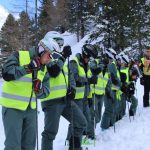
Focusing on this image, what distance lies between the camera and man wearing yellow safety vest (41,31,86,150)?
23.1 feet

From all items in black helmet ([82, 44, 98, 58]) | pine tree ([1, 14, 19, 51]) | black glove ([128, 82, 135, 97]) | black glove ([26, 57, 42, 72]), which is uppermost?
pine tree ([1, 14, 19, 51])

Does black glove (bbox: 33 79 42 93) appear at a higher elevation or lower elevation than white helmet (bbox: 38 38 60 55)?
lower

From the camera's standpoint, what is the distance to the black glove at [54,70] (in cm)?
700

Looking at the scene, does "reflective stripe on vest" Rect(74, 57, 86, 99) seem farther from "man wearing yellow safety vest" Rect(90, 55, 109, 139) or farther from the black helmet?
"man wearing yellow safety vest" Rect(90, 55, 109, 139)

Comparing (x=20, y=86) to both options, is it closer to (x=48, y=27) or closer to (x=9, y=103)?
(x=9, y=103)

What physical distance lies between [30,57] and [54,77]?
4.04 feet

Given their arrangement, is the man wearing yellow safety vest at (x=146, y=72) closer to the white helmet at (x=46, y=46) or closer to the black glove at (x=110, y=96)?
the black glove at (x=110, y=96)

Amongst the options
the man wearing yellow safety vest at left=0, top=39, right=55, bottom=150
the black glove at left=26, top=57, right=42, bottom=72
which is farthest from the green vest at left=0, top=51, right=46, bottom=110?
the black glove at left=26, top=57, right=42, bottom=72

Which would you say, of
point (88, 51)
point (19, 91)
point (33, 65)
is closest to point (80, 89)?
point (88, 51)

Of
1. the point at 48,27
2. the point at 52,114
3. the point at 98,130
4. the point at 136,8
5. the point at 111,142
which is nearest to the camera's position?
the point at 52,114

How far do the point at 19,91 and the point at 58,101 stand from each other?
54.5 inches

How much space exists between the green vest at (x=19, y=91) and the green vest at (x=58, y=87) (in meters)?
1.16

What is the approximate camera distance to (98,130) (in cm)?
1041

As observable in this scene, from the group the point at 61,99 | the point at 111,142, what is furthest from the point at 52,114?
the point at 111,142
